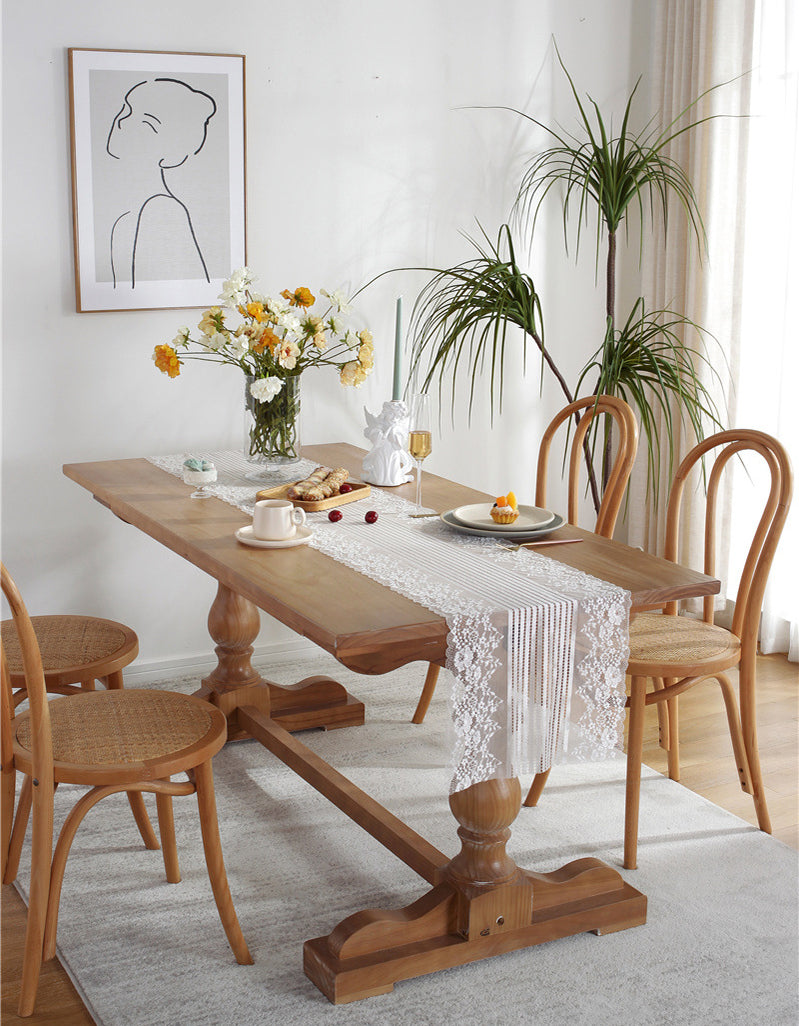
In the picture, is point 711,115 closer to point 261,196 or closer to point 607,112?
point 607,112

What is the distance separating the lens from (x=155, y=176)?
11.7ft

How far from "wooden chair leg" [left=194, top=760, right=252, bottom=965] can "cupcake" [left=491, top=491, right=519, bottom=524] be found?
796 millimetres

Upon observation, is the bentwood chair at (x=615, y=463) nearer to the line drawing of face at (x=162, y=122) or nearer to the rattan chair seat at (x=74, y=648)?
the rattan chair seat at (x=74, y=648)

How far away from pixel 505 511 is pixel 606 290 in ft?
6.68

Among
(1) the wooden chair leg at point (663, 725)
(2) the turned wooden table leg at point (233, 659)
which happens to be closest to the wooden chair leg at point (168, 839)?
(2) the turned wooden table leg at point (233, 659)

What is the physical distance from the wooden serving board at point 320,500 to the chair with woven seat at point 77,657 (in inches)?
18.7

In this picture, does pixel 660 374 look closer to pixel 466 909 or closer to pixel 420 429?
pixel 420 429

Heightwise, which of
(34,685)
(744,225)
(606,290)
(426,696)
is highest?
(744,225)

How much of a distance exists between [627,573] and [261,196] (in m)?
2.02

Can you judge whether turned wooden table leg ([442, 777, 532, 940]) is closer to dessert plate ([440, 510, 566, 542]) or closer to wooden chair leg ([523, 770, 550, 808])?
dessert plate ([440, 510, 566, 542])

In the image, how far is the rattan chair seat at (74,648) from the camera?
2.65 metres

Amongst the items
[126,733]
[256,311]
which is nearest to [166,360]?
[256,311]

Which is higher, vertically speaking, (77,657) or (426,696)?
(77,657)

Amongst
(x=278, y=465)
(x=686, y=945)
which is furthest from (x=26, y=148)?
(x=686, y=945)
